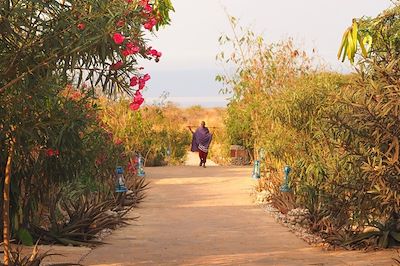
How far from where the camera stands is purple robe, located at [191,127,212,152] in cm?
2677

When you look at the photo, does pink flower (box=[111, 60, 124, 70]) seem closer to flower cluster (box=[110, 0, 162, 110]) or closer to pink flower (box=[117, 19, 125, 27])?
flower cluster (box=[110, 0, 162, 110])

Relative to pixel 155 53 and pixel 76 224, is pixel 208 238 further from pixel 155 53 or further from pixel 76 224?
pixel 155 53

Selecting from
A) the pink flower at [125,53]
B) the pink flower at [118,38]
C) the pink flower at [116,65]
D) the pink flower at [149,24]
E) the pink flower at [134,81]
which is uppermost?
the pink flower at [149,24]

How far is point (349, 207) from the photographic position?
9.65 m

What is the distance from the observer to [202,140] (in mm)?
26797

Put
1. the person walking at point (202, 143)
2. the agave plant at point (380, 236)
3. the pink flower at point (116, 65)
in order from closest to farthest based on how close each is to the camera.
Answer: the pink flower at point (116, 65)
the agave plant at point (380, 236)
the person walking at point (202, 143)

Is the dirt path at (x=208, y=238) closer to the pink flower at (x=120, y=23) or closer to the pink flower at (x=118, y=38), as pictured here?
the pink flower at (x=120, y=23)

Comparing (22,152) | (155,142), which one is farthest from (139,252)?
(155,142)

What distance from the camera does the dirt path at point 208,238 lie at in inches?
376

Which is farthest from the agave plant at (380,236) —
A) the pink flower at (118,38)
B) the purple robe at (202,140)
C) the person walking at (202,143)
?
the purple robe at (202,140)

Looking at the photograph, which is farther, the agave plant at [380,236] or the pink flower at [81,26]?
the agave plant at [380,236]

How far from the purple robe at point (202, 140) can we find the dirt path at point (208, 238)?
7634mm

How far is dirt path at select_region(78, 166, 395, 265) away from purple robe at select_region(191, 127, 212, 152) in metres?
7.63

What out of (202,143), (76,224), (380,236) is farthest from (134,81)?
(202,143)
